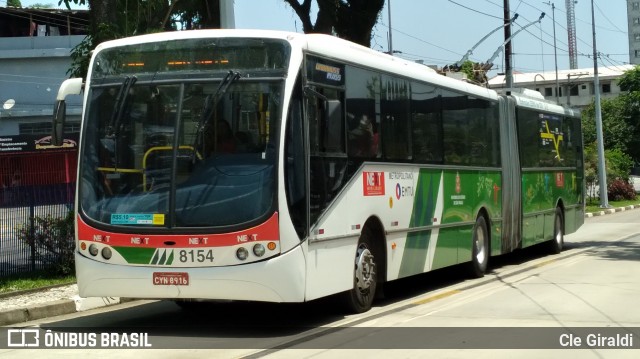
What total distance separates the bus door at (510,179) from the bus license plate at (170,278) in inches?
356

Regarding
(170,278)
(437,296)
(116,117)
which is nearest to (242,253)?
(170,278)

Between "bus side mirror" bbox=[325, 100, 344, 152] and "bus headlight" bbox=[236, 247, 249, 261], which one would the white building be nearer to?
"bus side mirror" bbox=[325, 100, 344, 152]

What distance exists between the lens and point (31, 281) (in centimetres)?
1384

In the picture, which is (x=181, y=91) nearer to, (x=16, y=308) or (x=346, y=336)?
(x=346, y=336)

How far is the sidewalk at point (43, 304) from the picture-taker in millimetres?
11180

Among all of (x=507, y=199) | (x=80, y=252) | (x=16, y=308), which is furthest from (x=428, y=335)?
(x=507, y=199)

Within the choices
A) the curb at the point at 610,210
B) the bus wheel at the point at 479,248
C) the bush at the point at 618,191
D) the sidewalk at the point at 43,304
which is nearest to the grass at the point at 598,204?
the curb at the point at 610,210

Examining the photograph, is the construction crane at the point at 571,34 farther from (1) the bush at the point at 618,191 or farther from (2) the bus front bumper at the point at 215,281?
(2) the bus front bumper at the point at 215,281

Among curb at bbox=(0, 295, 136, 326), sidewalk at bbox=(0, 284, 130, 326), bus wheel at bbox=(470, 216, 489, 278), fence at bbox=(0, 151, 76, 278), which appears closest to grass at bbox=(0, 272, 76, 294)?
fence at bbox=(0, 151, 76, 278)

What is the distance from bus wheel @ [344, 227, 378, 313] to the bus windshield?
214 centimetres

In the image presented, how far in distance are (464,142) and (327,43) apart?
523cm

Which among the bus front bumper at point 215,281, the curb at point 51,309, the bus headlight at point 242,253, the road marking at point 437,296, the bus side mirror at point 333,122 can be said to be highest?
the bus side mirror at point 333,122

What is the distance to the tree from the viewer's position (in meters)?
22.2

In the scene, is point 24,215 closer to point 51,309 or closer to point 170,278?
point 51,309
